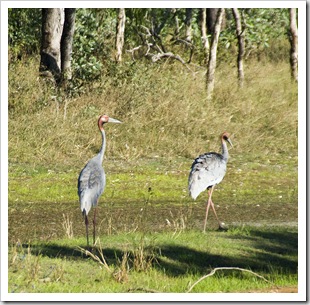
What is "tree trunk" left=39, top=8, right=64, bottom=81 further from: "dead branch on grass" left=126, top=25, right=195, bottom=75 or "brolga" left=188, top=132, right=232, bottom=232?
"brolga" left=188, top=132, right=232, bottom=232

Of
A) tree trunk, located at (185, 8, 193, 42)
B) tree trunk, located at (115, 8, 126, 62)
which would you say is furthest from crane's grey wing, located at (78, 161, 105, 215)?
tree trunk, located at (185, 8, 193, 42)

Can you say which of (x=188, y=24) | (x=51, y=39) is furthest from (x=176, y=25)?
(x=51, y=39)

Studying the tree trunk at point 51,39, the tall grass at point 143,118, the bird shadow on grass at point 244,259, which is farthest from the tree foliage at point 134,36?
the bird shadow on grass at point 244,259

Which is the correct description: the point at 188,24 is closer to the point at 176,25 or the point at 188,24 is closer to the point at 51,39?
the point at 176,25

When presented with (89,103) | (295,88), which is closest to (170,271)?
(89,103)

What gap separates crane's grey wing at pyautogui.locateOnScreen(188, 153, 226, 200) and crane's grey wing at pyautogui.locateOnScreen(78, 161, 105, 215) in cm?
169

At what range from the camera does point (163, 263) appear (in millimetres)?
10633

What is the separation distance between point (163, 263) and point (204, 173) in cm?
280

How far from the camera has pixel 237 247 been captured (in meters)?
11.4

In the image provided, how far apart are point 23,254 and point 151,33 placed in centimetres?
1480

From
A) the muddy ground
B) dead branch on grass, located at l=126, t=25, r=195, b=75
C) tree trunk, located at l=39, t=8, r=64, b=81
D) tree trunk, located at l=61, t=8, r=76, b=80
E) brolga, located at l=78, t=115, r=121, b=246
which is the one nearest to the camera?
brolga, located at l=78, t=115, r=121, b=246

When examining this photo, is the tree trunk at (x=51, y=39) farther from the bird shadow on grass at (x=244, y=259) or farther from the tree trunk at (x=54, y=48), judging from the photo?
the bird shadow on grass at (x=244, y=259)

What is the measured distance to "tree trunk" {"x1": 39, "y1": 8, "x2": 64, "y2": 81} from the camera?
19.5m

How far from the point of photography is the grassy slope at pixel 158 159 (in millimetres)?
10188
